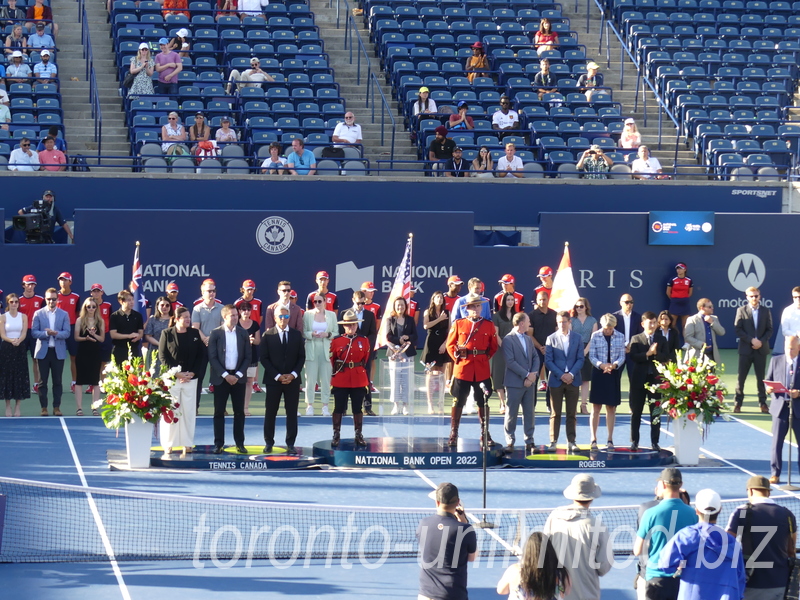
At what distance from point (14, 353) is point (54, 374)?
2.90 feet

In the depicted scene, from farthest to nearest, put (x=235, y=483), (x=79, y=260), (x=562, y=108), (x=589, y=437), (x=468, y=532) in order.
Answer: (x=562, y=108), (x=79, y=260), (x=589, y=437), (x=235, y=483), (x=468, y=532)

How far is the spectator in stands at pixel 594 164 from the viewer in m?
25.9

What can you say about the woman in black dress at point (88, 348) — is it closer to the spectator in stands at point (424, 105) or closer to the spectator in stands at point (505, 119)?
the spectator in stands at point (424, 105)

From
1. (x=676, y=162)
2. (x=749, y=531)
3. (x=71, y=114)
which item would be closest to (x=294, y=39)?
(x=71, y=114)

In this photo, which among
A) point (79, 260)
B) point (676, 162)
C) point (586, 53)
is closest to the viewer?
point (79, 260)

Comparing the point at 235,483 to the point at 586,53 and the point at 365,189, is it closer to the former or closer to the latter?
the point at 365,189

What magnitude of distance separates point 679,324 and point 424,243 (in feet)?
17.3

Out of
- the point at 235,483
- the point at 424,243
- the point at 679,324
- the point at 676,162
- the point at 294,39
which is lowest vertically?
the point at 235,483

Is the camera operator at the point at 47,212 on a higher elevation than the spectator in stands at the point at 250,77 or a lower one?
lower

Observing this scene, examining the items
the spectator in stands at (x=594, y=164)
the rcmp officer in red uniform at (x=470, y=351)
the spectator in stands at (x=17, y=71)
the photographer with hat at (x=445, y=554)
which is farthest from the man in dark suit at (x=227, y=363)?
the spectator in stands at (x=17, y=71)

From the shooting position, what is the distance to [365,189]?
81.8 ft

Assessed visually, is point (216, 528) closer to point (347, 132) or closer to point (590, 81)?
point (347, 132)

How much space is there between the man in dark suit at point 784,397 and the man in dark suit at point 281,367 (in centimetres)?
588

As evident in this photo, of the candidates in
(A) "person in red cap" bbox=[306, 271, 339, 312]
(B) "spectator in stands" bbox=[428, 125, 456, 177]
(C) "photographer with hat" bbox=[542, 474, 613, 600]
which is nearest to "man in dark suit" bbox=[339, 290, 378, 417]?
(A) "person in red cap" bbox=[306, 271, 339, 312]
